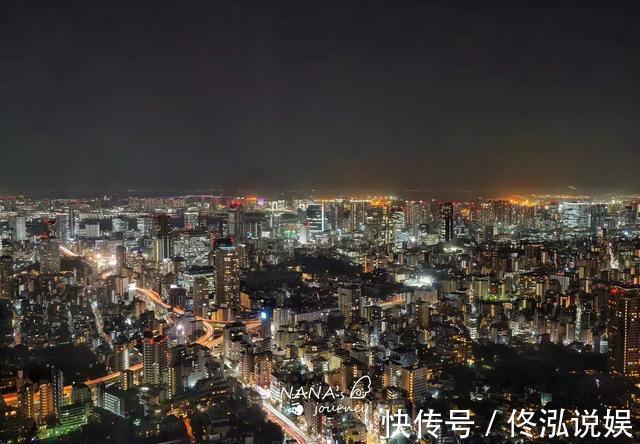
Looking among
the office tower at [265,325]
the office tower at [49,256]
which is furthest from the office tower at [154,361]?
the office tower at [49,256]

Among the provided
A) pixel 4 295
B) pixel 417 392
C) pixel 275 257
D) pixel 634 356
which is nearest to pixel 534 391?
pixel 417 392

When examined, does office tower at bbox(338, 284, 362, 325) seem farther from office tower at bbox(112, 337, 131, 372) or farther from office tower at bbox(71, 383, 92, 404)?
office tower at bbox(71, 383, 92, 404)

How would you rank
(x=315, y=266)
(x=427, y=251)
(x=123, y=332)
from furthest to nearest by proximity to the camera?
(x=427, y=251) < (x=315, y=266) < (x=123, y=332)

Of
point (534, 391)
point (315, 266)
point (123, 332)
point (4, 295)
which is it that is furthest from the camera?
point (315, 266)

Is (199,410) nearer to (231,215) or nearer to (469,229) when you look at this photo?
(231,215)

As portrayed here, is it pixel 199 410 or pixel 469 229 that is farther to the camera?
pixel 469 229

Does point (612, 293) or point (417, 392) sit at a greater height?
point (612, 293)
